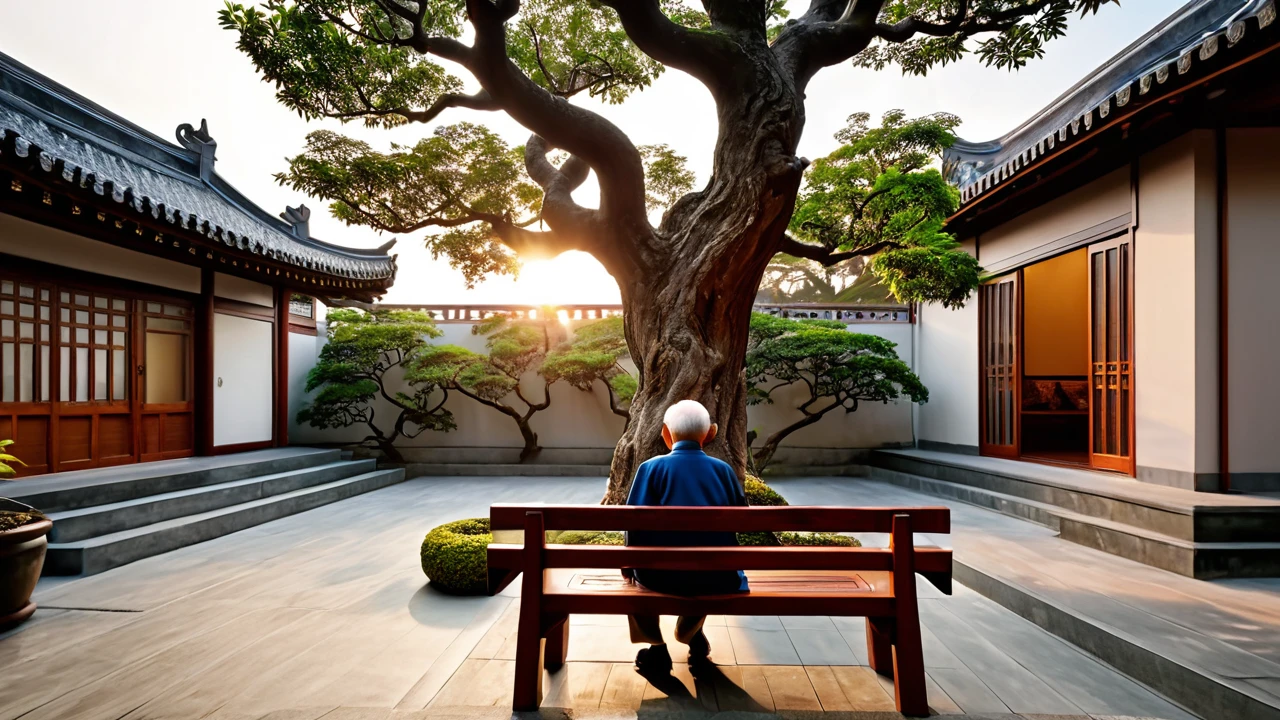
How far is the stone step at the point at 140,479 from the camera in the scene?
14.6 feet

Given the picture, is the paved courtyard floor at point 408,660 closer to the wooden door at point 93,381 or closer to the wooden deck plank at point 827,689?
the wooden deck plank at point 827,689

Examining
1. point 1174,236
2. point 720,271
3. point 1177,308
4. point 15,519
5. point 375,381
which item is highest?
point 1174,236

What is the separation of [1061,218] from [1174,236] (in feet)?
5.22

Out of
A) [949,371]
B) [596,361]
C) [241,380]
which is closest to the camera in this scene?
[241,380]

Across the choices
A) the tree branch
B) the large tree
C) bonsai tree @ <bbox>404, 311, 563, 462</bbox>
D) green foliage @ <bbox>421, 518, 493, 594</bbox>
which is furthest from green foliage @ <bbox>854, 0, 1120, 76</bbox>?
bonsai tree @ <bbox>404, 311, 563, 462</bbox>

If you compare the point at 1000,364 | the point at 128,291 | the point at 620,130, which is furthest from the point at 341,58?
the point at 1000,364

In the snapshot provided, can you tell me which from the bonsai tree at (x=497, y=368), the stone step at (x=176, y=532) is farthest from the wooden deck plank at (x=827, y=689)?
the bonsai tree at (x=497, y=368)

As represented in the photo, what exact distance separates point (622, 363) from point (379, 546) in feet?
18.9

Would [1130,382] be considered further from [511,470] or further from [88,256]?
[88,256]

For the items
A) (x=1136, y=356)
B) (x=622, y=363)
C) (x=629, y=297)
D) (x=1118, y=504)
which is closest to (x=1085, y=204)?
(x=1136, y=356)

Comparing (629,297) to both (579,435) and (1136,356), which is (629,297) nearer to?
(1136,356)

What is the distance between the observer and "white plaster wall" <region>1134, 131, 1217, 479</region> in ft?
15.2

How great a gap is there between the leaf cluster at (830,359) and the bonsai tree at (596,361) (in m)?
1.93

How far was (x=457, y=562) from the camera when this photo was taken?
3539 mm
